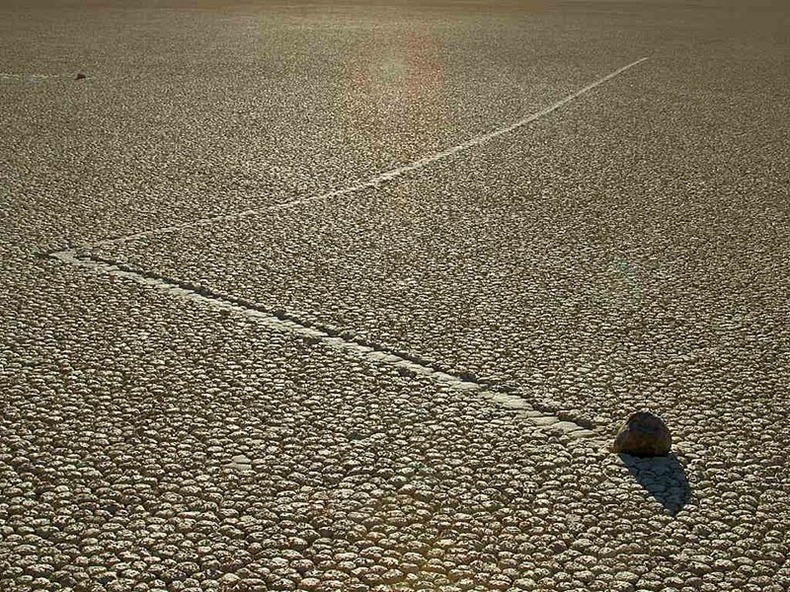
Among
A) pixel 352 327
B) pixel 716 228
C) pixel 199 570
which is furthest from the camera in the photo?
pixel 716 228

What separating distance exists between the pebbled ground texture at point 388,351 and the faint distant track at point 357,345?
0.05 ft

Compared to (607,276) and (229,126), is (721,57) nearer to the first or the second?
(229,126)

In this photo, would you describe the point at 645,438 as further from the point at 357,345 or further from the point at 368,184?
the point at 368,184

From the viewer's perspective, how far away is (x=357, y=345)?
4.03 meters

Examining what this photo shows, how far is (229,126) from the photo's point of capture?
28.6 ft

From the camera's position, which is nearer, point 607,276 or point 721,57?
point 607,276

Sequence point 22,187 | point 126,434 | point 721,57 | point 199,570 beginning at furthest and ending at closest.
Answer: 1. point 721,57
2. point 22,187
3. point 126,434
4. point 199,570

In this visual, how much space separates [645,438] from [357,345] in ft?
3.81

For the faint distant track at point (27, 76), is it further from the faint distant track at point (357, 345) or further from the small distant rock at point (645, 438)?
the small distant rock at point (645, 438)

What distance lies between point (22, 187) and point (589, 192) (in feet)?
9.81

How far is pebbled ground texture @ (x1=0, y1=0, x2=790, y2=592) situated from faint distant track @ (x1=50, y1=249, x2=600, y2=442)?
0.05 feet

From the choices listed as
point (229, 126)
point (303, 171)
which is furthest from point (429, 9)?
point (303, 171)

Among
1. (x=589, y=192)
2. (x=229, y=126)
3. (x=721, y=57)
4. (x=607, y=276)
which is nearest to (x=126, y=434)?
(x=607, y=276)

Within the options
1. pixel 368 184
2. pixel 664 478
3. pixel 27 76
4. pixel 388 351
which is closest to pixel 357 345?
pixel 388 351
